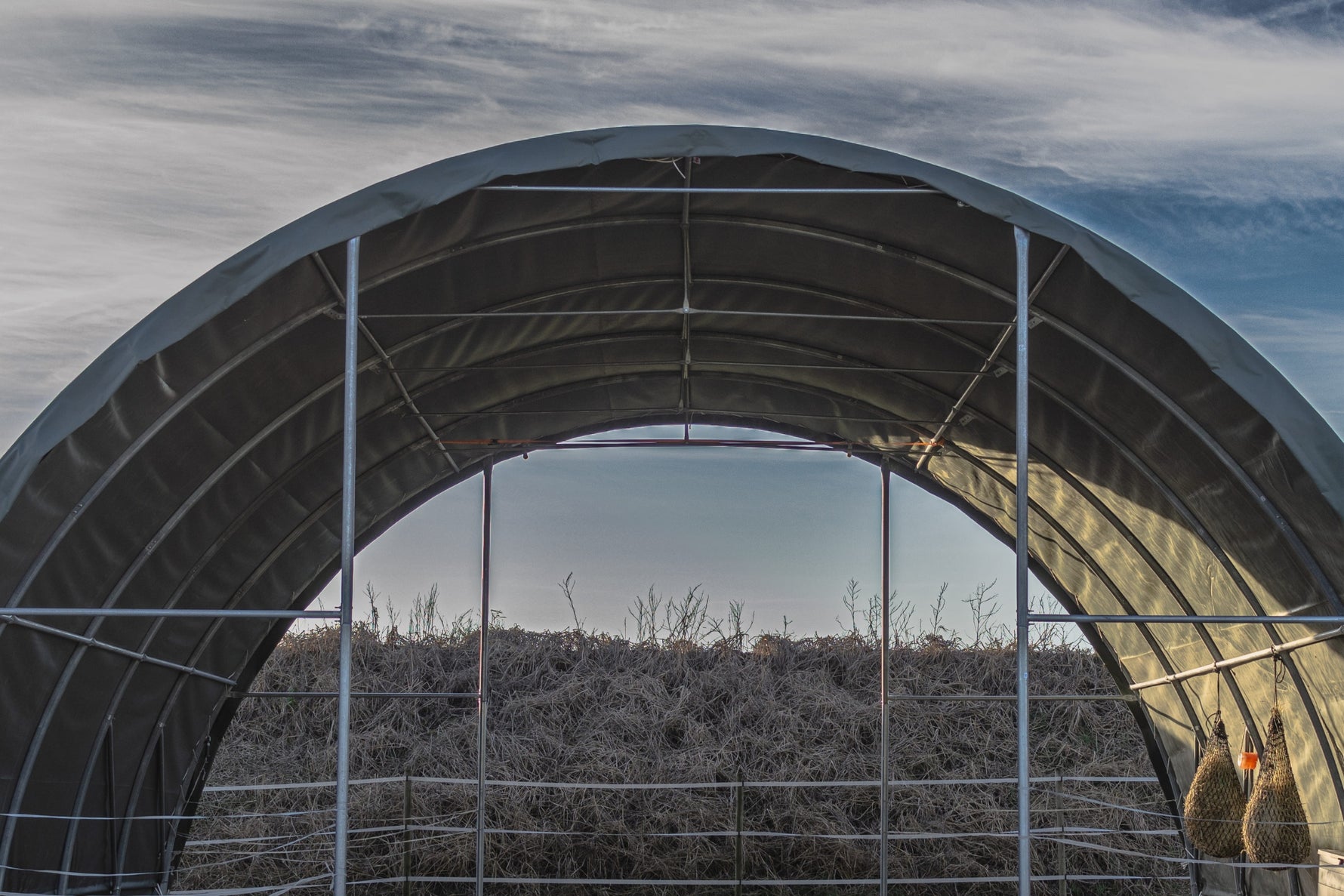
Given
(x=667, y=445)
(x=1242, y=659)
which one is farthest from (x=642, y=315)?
(x=1242, y=659)

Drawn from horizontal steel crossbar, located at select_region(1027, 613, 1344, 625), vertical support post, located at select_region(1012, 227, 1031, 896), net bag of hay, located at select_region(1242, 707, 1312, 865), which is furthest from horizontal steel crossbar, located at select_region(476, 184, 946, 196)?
net bag of hay, located at select_region(1242, 707, 1312, 865)

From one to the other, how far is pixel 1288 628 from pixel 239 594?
791 cm

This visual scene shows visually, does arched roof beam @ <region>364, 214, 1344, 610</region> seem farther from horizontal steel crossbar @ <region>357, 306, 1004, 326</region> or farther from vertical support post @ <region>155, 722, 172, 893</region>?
vertical support post @ <region>155, 722, 172, 893</region>

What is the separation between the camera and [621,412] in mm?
12656

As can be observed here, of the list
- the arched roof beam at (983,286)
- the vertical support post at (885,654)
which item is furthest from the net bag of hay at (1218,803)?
the vertical support post at (885,654)

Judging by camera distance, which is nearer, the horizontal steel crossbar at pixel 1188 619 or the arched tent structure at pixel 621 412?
the horizontal steel crossbar at pixel 1188 619

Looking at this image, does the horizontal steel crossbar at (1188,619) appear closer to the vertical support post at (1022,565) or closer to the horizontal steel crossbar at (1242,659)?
the vertical support post at (1022,565)

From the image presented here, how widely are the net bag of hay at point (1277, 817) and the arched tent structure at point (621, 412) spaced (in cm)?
31

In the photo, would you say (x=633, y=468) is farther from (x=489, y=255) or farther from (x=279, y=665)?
(x=489, y=255)

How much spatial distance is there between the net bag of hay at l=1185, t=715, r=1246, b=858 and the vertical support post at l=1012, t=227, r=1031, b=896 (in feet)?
8.63

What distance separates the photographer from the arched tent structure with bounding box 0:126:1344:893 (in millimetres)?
7512

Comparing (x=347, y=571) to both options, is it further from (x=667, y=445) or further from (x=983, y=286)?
(x=667, y=445)

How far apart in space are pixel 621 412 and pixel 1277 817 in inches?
253

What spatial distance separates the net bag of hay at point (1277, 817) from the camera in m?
8.59
